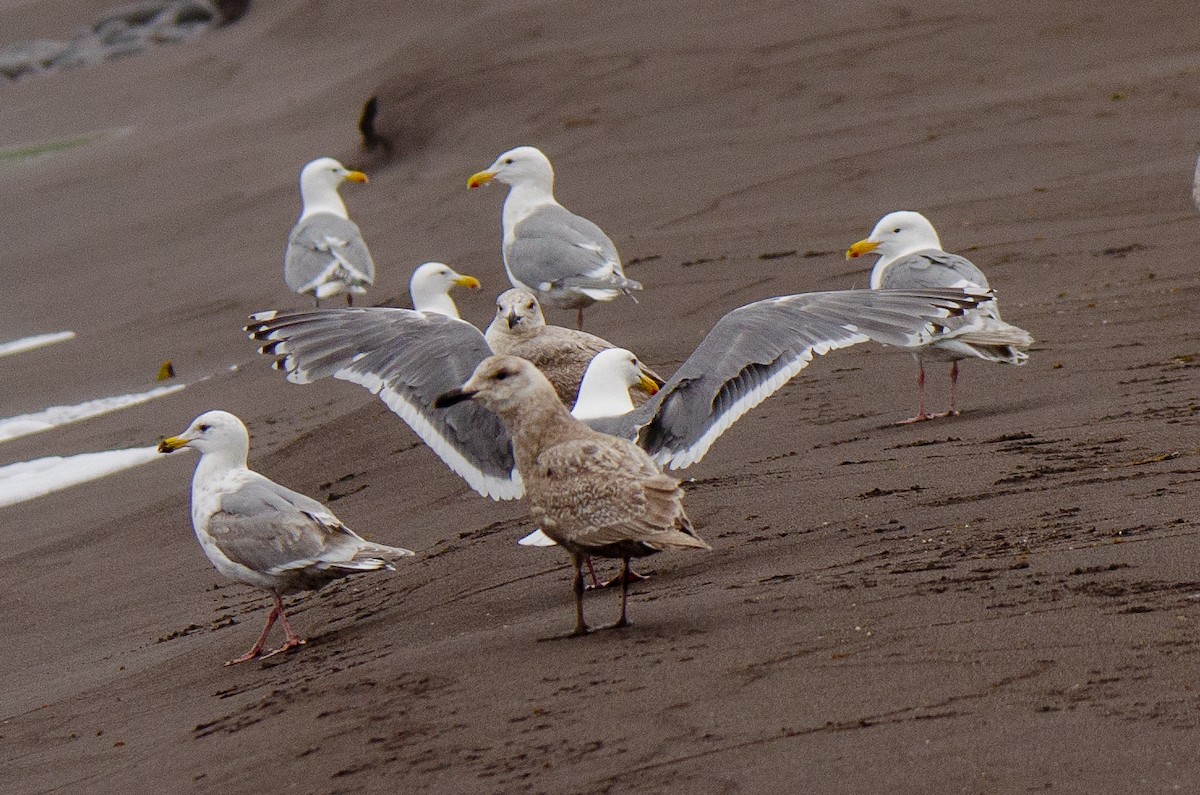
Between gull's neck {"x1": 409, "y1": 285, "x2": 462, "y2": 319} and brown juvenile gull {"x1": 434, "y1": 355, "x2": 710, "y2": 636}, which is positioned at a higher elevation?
brown juvenile gull {"x1": 434, "y1": 355, "x2": 710, "y2": 636}

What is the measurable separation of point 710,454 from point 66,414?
21.2 ft

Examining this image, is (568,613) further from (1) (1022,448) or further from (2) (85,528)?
(2) (85,528)

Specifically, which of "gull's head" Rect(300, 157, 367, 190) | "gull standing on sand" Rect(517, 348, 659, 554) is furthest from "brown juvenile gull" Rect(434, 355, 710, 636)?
"gull's head" Rect(300, 157, 367, 190)

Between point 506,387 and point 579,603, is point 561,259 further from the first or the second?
point 579,603

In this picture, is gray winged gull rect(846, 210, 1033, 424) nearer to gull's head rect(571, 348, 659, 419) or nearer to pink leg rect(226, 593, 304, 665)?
gull's head rect(571, 348, 659, 419)

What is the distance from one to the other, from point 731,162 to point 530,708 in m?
10.8

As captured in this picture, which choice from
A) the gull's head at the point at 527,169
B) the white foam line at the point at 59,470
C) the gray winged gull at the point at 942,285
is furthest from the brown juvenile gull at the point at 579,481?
the gull's head at the point at 527,169

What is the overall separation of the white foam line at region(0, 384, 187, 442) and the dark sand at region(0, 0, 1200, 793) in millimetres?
281

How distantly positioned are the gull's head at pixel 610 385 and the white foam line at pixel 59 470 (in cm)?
465

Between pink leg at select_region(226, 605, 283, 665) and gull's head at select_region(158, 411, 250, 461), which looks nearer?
pink leg at select_region(226, 605, 283, 665)

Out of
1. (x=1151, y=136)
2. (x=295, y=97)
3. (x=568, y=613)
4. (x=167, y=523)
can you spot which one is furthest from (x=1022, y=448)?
(x=295, y=97)

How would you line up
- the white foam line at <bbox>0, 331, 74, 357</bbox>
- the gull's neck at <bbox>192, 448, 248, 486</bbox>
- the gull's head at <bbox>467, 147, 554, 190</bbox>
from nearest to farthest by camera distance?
the gull's neck at <bbox>192, 448, 248, 486</bbox>, the gull's head at <bbox>467, 147, 554, 190</bbox>, the white foam line at <bbox>0, 331, 74, 357</bbox>

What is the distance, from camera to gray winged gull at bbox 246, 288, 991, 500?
671 centimetres

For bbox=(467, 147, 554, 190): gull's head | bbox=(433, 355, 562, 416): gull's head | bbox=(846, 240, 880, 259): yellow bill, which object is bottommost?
bbox=(846, 240, 880, 259): yellow bill
